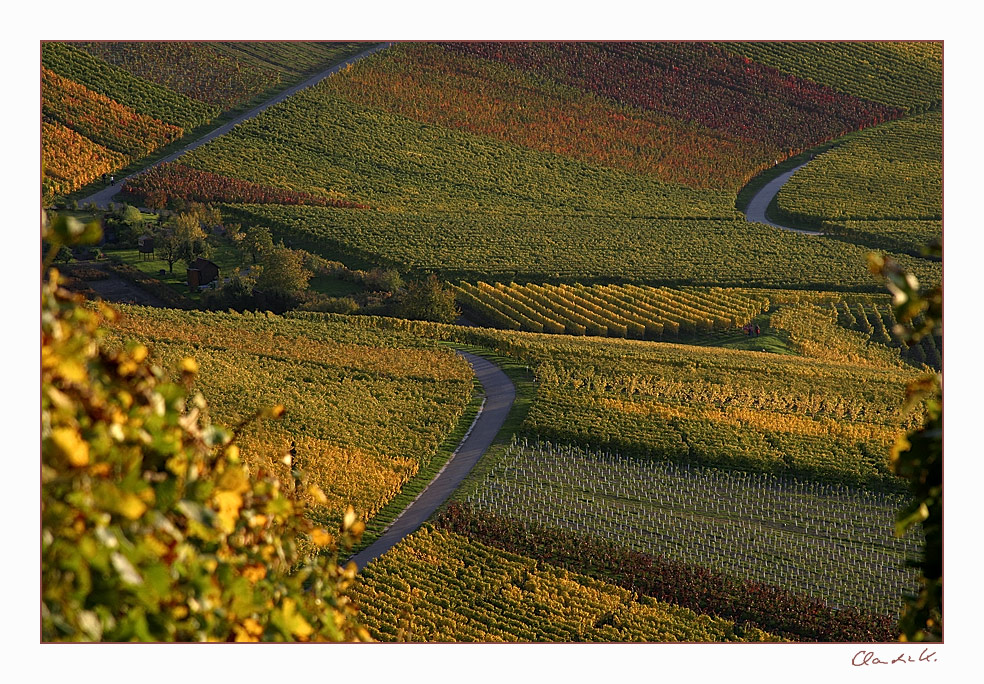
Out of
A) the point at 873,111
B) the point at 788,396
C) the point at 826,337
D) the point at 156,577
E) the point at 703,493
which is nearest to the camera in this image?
the point at 156,577

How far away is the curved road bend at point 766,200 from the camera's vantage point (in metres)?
57.9

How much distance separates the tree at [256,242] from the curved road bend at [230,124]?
678 centimetres

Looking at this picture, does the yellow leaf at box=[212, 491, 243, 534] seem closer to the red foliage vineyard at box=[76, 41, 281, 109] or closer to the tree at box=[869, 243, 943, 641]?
the tree at box=[869, 243, 943, 641]

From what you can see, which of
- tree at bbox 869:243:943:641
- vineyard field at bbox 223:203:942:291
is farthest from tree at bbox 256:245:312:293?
tree at bbox 869:243:943:641

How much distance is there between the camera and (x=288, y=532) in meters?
6.66

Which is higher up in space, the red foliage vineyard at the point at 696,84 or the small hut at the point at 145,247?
the red foliage vineyard at the point at 696,84

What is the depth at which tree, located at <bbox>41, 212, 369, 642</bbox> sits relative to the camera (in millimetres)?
4281

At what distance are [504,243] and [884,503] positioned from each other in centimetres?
3067

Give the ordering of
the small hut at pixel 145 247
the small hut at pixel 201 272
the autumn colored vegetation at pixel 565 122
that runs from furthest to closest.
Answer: the autumn colored vegetation at pixel 565 122 < the small hut at pixel 145 247 < the small hut at pixel 201 272

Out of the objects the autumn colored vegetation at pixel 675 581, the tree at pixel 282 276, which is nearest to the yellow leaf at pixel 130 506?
the autumn colored vegetation at pixel 675 581

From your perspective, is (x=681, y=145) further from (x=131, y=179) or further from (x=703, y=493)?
(x=703, y=493)

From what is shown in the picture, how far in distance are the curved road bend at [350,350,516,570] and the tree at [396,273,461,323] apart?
576 cm

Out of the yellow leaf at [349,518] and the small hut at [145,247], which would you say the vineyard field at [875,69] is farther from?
the yellow leaf at [349,518]

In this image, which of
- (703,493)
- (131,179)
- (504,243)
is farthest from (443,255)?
(703,493)
